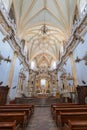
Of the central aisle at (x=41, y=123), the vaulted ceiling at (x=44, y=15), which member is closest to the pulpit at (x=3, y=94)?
the central aisle at (x=41, y=123)

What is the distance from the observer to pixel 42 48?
23312mm

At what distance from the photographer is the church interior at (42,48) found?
560cm

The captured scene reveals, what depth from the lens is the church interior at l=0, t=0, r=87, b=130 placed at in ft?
18.4

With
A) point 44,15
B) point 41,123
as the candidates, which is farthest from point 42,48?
point 41,123

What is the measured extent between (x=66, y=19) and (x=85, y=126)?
1359cm

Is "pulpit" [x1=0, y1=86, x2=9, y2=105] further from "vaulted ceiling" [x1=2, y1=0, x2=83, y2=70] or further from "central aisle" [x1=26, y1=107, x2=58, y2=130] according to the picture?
"vaulted ceiling" [x1=2, y1=0, x2=83, y2=70]

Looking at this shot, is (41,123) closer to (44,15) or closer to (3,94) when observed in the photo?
(3,94)

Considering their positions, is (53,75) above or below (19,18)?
below

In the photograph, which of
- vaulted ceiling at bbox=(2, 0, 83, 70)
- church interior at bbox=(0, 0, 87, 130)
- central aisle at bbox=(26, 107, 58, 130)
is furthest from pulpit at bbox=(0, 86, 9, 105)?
→ vaulted ceiling at bbox=(2, 0, 83, 70)

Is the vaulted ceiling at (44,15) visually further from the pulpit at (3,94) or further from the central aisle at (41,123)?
the central aisle at (41,123)

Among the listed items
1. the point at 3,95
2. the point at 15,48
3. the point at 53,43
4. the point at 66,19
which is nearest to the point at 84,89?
the point at 3,95

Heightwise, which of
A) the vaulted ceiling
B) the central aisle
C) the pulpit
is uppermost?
the vaulted ceiling

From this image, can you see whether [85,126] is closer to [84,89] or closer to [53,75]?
[84,89]

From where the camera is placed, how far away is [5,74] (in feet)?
31.5
